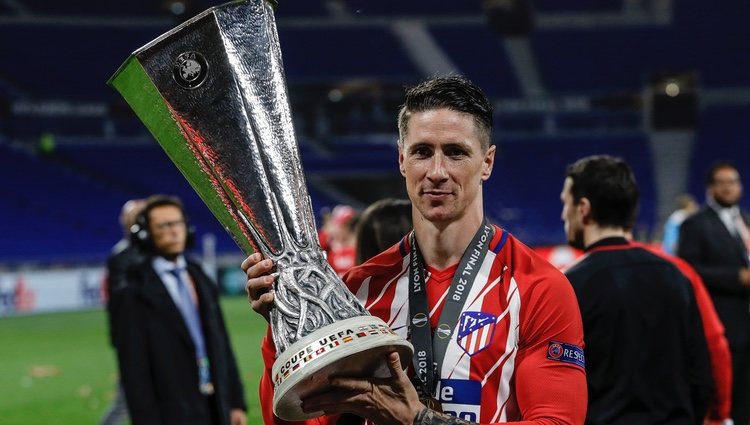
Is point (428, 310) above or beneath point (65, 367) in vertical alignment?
beneath

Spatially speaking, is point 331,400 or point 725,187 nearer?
point 331,400

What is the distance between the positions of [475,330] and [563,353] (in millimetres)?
191

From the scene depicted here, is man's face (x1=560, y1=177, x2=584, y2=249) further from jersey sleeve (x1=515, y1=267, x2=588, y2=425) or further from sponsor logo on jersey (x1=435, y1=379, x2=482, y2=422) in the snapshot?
sponsor logo on jersey (x1=435, y1=379, x2=482, y2=422)

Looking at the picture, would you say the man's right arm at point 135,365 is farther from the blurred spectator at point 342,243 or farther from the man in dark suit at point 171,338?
the blurred spectator at point 342,243

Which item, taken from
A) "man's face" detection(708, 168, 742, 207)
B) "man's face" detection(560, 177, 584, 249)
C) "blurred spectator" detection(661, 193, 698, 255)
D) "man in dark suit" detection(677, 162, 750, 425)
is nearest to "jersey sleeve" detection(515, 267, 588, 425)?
"man's face" detection(560, 177, 584, 249)

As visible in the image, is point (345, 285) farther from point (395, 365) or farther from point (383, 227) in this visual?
point (383, 227)

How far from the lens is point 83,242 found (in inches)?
1033

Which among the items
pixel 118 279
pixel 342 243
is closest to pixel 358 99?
pixel 342 243

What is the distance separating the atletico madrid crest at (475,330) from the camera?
183cm

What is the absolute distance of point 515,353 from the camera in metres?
1.84

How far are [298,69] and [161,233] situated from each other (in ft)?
73.6

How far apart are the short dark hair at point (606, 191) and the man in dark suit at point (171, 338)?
6.81 ft

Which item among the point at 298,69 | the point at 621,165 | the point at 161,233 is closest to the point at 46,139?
Answer: the point at 298,69

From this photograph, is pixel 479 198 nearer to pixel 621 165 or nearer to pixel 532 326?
pixel 532 326
